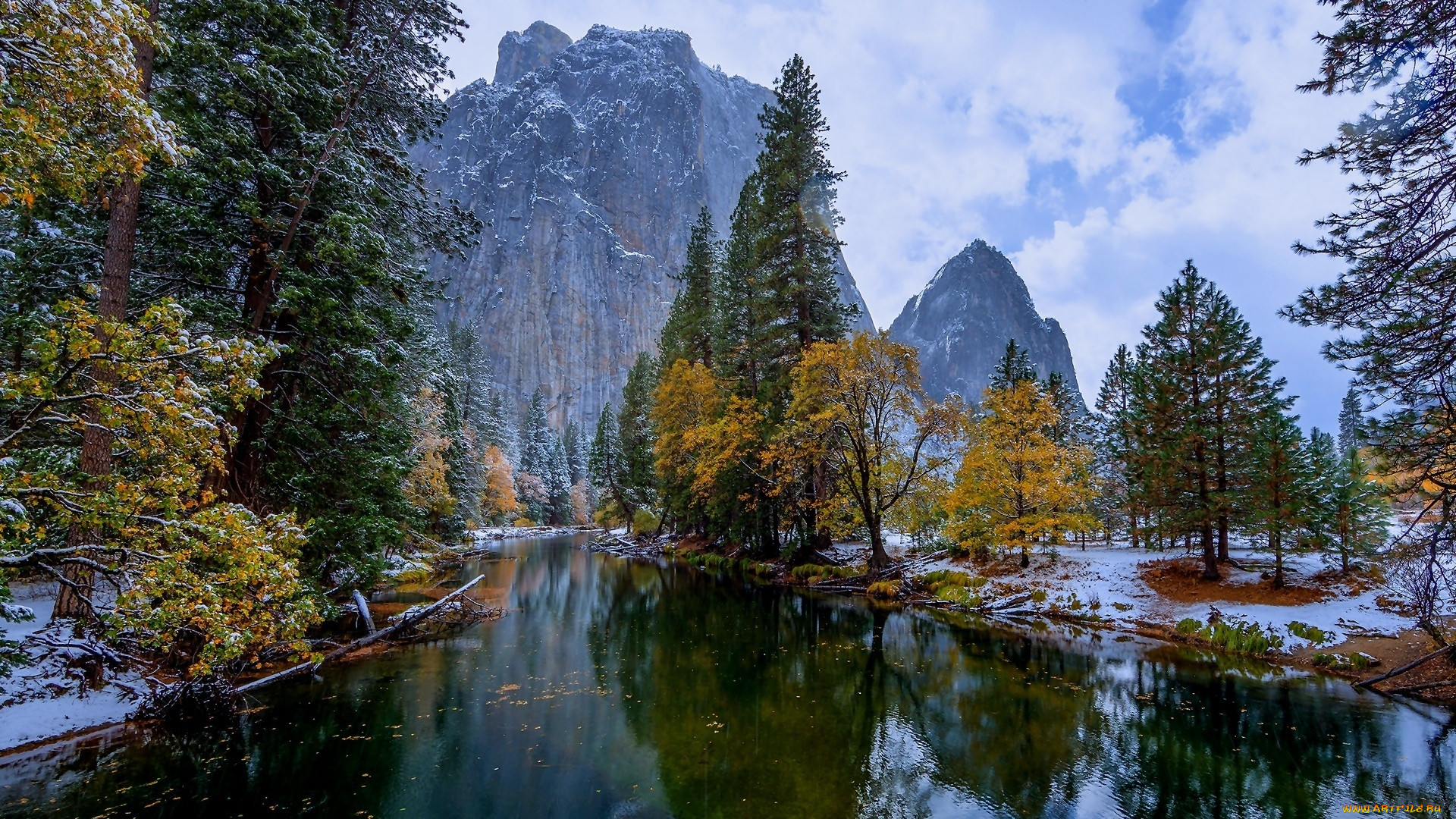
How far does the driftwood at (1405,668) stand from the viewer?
33.7 ft

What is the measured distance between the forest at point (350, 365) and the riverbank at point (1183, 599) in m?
1.00

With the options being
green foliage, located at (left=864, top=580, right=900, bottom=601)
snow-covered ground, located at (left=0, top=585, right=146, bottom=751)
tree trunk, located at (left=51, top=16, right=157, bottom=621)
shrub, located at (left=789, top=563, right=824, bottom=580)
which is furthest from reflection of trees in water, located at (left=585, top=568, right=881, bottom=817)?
tree trunk, located at (left=51, top=16, right=157, bottom=621)

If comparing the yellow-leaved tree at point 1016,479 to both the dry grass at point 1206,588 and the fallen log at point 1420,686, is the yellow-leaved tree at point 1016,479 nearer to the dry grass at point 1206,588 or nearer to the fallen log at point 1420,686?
the dry grass at point 1206,588

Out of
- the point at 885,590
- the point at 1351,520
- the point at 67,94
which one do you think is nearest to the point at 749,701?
the point at 67,94

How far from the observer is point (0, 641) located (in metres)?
5.84

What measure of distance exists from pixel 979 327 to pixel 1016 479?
163 meters

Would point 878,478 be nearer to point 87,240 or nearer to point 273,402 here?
point 273,402

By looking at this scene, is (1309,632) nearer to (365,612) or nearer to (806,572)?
(806,572)

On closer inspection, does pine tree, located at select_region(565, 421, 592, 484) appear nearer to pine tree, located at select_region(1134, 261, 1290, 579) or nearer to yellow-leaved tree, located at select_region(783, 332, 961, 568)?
yellow-leaved tree, located at select_region(783, 332, 961, 568)

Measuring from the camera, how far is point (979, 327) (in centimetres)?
16950

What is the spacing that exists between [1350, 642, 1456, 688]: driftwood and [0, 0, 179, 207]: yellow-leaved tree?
2005 cm

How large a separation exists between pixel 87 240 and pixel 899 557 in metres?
26.8

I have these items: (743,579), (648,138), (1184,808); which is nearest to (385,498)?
(1184,808)

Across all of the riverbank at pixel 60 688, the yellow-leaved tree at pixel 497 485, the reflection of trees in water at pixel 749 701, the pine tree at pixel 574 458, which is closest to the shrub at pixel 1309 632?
the reflection of trees in water at pixel 749 701
